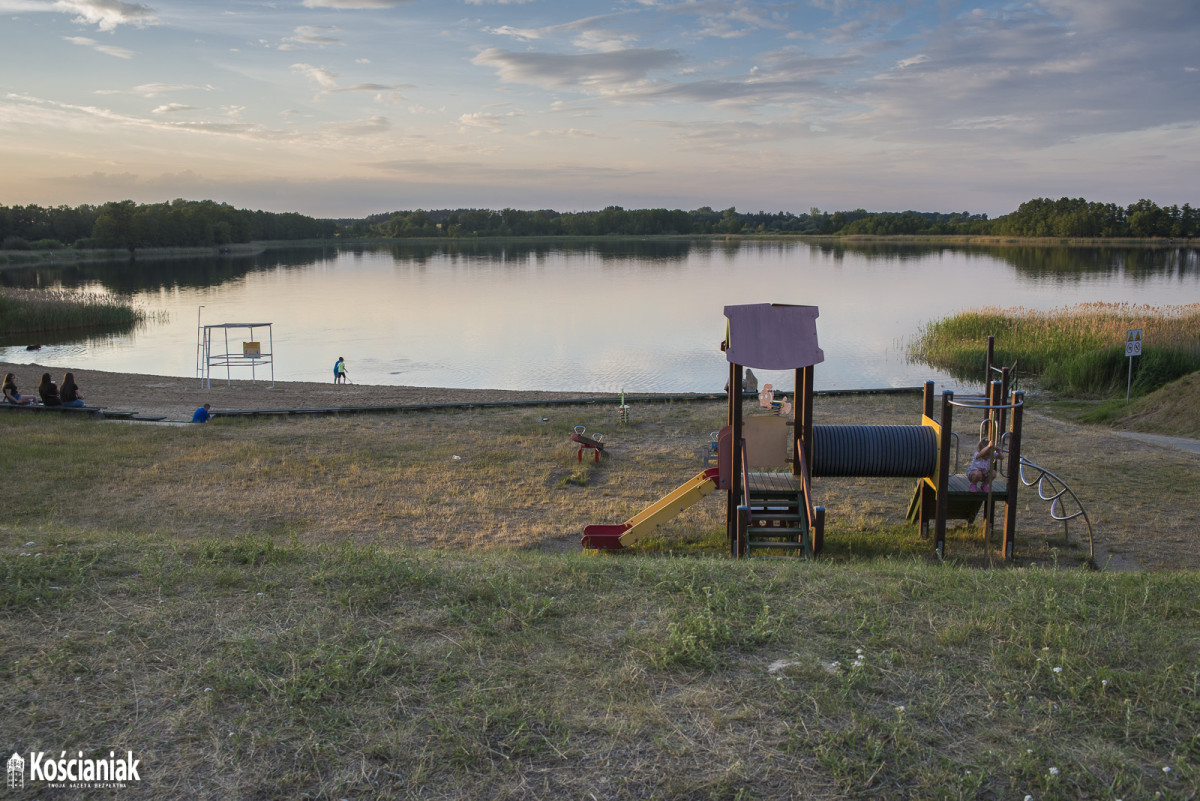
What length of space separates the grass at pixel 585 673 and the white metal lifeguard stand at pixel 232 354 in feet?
57.1

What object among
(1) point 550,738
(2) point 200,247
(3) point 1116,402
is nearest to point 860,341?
(3) point 1116,402

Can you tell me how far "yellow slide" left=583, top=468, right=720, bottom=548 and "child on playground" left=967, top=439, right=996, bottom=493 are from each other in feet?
9.71

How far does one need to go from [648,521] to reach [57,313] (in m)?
43.4

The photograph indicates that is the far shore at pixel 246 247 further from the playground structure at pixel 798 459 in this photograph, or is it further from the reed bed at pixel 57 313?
the playground structure at pixel 798 459

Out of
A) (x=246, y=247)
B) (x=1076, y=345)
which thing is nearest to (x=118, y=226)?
(x=246, y=247)

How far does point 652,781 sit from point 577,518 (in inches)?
281

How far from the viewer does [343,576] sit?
5.87 m

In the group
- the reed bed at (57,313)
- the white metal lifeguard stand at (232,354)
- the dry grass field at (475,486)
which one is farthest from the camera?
the reed bed at (57,313)

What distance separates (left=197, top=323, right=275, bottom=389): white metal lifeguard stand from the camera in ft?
83.8

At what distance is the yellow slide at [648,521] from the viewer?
9609 mm

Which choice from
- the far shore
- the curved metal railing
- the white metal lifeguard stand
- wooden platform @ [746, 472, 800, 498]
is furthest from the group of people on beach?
the far shore

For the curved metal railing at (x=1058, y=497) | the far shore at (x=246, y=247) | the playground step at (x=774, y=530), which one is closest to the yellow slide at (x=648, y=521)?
the playground step at (x=774, y=530)

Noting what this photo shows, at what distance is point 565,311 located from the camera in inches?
1984

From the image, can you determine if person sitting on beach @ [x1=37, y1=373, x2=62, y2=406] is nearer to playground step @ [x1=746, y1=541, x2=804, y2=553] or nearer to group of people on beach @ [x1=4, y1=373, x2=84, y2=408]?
group of people on beach @ [x1=4, y1=373, x2=84, y2=408]
